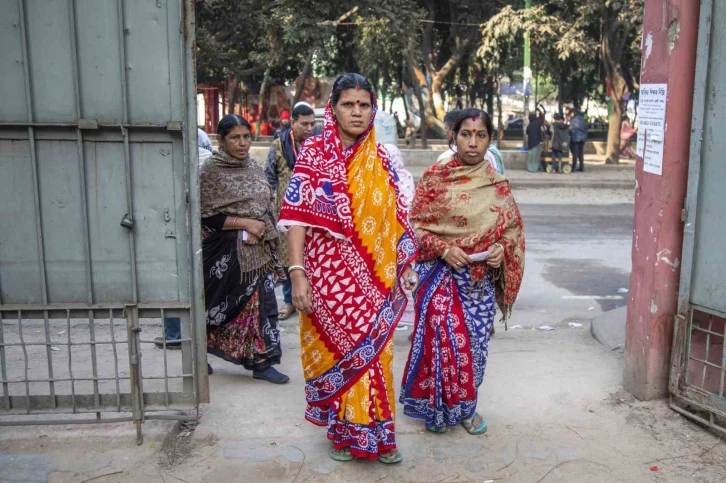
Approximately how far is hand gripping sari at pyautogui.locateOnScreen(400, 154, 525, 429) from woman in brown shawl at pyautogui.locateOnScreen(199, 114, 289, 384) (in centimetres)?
107

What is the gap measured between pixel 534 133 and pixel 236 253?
1531cm

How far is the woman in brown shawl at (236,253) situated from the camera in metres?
4.14

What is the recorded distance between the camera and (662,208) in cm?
368

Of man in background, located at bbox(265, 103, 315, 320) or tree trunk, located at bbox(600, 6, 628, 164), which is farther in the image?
tree trunk, located at bbox(600, 6, 628, 164)

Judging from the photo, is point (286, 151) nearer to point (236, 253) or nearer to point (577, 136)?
point (236, 253)

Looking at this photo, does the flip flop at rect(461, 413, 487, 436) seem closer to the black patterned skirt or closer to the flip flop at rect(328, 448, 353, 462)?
the flip flop at rect(328, 448, 353, 462)

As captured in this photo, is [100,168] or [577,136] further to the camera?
[577,136]

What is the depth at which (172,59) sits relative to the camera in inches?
122

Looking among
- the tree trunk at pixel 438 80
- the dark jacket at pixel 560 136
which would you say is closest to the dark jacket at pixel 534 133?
the dark jacket at pixel 560 136

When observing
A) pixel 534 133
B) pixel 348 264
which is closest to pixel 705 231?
pixel 348 264

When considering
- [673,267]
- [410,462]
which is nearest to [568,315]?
[673,267]

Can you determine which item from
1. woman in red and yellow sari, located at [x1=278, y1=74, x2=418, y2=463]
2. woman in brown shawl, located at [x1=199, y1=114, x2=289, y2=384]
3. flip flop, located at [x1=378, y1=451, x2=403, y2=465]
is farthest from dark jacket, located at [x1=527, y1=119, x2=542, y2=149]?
flip flop, located at [x1=378, y1=451, x2=403, y2=465]

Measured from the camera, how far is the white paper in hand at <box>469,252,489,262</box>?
3.44 meters

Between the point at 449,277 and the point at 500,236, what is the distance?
330mm
